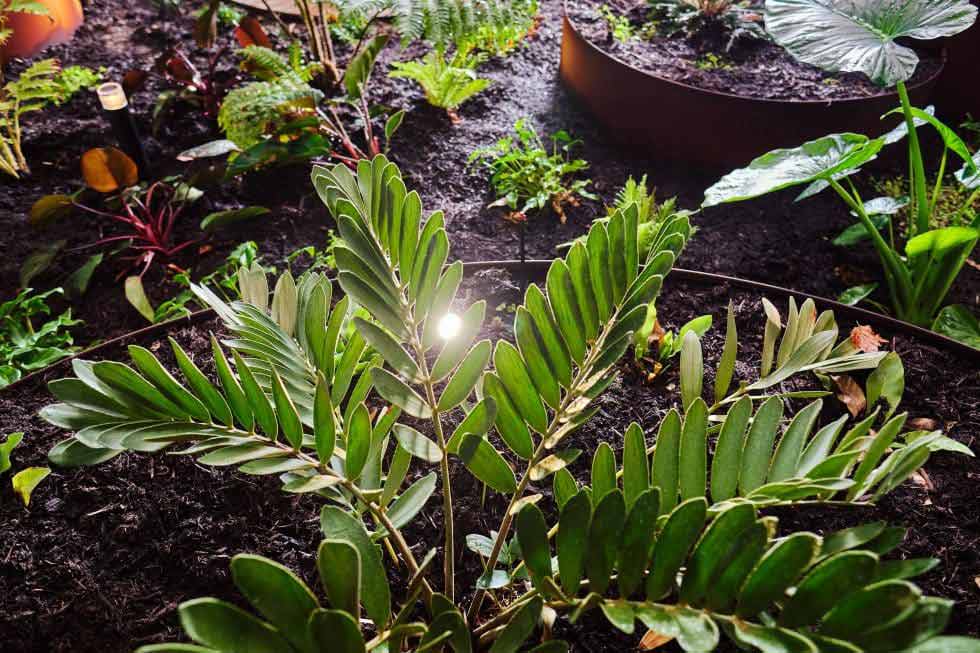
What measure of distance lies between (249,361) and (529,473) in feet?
1.41

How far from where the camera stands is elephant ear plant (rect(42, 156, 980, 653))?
0.51 metres

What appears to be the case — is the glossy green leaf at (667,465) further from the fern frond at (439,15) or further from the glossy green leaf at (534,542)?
the fern frond at (439,15)

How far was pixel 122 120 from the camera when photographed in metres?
1.96

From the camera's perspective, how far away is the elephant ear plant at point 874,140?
131 centimetres

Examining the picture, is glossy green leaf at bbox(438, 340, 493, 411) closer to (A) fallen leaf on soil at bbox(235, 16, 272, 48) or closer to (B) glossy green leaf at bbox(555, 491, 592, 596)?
(B) glossy green leaf at bbox(555, 491, 592, 596)

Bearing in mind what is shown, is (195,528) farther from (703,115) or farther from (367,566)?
(703,115)

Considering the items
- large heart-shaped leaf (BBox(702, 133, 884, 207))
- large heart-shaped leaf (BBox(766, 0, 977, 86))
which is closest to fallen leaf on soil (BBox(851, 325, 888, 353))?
large heart-shaped leaf (BBox(702, 133, 884, 207))

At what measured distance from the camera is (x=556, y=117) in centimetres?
244

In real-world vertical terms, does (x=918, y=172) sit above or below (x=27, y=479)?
above

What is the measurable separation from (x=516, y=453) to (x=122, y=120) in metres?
1.77

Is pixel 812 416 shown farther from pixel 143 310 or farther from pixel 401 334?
pixel 143 310

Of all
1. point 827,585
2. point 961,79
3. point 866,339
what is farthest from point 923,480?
point 961,79

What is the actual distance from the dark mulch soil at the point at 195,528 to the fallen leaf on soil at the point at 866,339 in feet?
0.29

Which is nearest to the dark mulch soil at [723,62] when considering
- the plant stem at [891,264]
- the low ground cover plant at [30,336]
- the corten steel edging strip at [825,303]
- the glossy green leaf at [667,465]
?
the plant stem at [891,264]
